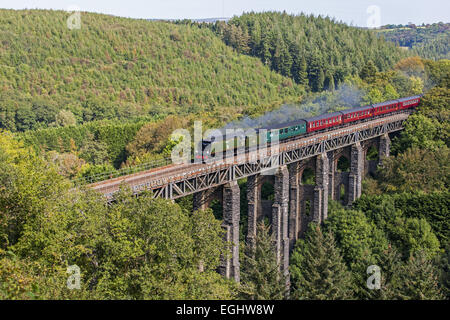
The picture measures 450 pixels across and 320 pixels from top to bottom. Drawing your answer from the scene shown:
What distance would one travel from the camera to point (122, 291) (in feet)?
94.6

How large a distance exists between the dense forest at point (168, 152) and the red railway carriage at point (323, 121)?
9307mm

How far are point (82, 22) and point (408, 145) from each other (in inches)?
4546

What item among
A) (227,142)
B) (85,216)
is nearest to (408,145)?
(227,142)

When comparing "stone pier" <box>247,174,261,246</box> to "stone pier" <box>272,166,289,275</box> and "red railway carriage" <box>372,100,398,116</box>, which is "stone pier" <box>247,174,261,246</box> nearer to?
"stone pier" <box>272,166,289,275</box>

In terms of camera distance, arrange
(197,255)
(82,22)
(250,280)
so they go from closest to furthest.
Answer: (197,255)
(250,280)
(82,22)

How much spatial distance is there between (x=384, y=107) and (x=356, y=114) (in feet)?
23.9

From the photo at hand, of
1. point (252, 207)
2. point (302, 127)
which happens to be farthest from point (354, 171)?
point (252, 207)

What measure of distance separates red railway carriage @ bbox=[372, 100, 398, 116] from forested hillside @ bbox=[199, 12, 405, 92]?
5494cm

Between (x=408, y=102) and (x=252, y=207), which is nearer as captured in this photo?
(x=252, y=207)

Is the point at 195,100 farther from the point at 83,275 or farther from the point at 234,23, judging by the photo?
the point at 83,275

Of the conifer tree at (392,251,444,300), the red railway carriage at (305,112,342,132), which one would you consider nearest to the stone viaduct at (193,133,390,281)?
the red railway carriage at (305,112,342,132)

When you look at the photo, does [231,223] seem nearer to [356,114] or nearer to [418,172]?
[418,172]

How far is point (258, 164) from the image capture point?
2099 inches

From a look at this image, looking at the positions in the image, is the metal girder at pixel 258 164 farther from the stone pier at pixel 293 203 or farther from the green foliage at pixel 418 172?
the green foliage at pixel 418 172
